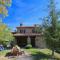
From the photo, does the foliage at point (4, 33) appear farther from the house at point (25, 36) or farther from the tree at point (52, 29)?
the house at point (25, 36)

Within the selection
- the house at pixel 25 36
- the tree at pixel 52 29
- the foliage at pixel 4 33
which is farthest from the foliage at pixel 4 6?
the house at pixel 25 36

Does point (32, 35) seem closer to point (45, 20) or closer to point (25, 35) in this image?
point (25, 35)

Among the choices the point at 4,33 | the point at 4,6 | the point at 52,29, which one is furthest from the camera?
the point at 52,29

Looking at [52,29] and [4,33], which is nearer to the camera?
[4,33]

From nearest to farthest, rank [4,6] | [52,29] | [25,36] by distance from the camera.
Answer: [4,6] < [52,29] < [25,36]

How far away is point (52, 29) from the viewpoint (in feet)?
113

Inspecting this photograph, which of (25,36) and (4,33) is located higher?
(4,33)

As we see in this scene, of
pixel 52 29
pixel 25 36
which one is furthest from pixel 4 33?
pixel 25 36

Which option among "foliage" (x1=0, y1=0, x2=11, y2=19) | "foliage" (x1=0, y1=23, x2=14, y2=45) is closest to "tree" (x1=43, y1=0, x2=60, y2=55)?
"foliage" (x1=0, y1=23, x2=14, y2=45)

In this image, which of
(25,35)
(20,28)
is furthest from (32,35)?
(20,28)

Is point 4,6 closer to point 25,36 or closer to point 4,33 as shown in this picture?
point 4,33

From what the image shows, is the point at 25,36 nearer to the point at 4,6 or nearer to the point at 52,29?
the point at 52,29

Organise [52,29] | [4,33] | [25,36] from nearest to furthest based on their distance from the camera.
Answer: [4,33] → [52,29] → [25,36]

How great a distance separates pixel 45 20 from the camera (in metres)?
34.0
